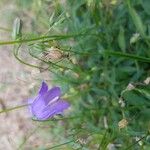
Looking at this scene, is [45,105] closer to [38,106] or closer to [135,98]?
[38,106]

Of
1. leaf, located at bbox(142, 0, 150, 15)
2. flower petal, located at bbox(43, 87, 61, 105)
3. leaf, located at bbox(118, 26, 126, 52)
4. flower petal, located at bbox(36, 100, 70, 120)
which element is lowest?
flower petal, located at bbox(36, 100, 70, 120)

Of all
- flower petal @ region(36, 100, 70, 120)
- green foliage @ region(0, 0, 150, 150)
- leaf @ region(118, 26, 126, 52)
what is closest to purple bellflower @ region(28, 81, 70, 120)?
flower petal @ region(36, 100, 70, 120)

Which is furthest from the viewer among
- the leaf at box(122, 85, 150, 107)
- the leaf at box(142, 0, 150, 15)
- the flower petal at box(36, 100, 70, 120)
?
the leaf at box(142, 0, 150, 15)

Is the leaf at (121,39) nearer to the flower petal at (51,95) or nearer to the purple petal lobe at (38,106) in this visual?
the flower petal at (51,95)

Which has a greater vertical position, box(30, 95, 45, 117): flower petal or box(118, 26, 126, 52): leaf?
box(118, 26, 126, 52): leaf

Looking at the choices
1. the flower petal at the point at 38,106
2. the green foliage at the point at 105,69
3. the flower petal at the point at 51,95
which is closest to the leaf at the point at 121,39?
the green foliage at the point at 105,69

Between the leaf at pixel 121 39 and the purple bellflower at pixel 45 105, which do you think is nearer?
the purple bellflower at pixel 45 105

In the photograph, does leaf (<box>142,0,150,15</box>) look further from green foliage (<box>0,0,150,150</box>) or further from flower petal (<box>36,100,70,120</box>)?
flower petal (<box>36,100,70,120</box>)
